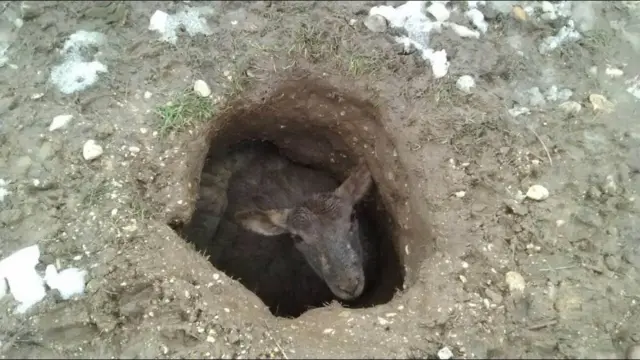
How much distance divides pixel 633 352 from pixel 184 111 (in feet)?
10.9

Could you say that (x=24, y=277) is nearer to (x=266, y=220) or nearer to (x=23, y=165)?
(x=23, y=165)

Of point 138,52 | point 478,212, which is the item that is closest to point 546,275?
point 478,212

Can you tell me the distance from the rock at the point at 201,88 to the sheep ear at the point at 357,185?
1.49 meters

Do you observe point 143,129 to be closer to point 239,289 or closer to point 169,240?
point 169,240

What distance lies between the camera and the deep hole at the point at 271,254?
566 cm

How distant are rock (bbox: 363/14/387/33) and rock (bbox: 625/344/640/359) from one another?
2.82 metres

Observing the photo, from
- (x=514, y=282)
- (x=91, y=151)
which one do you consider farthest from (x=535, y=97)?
(x=91, y=151)

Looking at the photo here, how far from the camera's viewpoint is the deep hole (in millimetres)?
5656

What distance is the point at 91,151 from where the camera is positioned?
4273 millimetres

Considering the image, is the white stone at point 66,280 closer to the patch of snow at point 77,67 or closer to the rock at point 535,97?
the patch of snow at point 77,67

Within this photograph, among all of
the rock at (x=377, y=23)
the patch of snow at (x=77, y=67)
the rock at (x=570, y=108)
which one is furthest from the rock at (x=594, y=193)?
the patch of snow at (x=77, y=67)

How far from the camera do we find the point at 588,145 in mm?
4457

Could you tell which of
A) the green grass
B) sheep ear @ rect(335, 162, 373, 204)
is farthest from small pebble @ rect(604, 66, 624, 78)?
the green grass

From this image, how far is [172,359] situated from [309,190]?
2.82m
